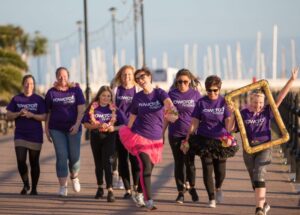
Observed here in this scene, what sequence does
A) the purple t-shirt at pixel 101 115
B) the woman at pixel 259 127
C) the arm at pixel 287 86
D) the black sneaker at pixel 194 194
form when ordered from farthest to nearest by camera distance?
the purple t-shirt at pixel 101 115
the black sneaker at pixel 194 194
the woman at pixel 259 127
the arm at pixel 287 86

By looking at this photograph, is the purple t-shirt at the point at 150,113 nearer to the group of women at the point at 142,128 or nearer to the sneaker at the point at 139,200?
the group of women at the point at 142,128

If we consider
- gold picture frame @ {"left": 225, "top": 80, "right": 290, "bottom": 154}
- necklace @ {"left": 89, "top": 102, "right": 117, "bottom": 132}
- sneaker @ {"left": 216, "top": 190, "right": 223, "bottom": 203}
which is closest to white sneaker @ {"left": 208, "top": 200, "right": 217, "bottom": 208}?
sneaker @ {"left": 216, "top": 190, "right": 223, "bottom": 203}

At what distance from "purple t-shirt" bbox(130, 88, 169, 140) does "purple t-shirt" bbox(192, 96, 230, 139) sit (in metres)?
0.46

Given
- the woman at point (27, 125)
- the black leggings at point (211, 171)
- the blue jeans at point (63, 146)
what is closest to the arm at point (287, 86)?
the black leggings at point (211, 171)

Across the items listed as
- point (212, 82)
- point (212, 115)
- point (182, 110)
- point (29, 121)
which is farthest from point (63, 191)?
point (212, 82)

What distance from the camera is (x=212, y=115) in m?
10.7

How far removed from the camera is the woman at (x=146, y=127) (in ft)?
35.0

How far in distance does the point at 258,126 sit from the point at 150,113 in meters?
1.47

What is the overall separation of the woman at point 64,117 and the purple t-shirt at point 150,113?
5.22ft

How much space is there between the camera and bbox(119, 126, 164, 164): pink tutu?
10672mm

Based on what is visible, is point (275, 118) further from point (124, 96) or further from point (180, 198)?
point (124, 96)

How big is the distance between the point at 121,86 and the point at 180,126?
4.98 ft

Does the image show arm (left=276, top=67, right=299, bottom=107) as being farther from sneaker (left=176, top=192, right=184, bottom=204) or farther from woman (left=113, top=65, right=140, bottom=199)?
woman (left=113, top=65, right=140, bottom=199)

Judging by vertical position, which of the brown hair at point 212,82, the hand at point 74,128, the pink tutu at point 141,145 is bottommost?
the pink tutu at point 141,145
